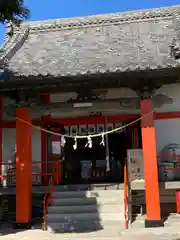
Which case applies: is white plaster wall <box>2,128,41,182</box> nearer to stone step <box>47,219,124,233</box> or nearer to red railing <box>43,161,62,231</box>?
red railing <box>43,161,62,231</box>

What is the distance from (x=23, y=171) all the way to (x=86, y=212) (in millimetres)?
2464

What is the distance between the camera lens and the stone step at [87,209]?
Answer: 11.2 metres

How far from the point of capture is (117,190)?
40.0ft

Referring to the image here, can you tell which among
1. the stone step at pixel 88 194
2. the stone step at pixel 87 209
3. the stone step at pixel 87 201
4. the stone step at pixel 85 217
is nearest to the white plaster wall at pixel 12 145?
the stone step at pixel 88 194

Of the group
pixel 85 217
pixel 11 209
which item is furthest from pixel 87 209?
pixel 11 209

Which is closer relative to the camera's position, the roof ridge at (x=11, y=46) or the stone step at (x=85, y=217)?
the stone step at (x=85, y=217)

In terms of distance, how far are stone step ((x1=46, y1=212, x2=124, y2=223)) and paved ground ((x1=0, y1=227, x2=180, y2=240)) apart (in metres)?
0.69

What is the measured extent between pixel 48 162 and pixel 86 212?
3060 mm

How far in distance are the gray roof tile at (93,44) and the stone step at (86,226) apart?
15.2ft

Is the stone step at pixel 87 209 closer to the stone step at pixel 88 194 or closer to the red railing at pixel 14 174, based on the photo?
the stone step at pixel 88 194

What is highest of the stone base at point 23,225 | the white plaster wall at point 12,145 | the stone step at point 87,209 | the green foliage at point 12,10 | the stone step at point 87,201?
the green foliage at point 12,10

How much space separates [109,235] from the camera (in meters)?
9.84

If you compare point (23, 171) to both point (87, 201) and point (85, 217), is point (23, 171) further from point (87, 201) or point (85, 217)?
point (85, 217)

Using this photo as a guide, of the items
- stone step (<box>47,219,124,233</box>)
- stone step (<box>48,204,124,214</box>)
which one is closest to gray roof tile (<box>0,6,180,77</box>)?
stone step (<box>48,204,124,214</box>)
